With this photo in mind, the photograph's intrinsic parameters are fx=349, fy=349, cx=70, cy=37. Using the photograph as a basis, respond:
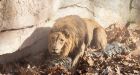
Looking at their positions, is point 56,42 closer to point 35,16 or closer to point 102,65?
point 35,16

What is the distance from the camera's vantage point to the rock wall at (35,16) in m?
7.38

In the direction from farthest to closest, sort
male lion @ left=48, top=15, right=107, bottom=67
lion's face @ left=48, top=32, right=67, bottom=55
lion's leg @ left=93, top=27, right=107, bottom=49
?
1. lion's leg @ left=93, top=27, right=107, bottom=49
2. male lion @ left=48, top=15, right=107, bottom=67
3. lion's face @ left=48, top=32, right=67, bottom=55

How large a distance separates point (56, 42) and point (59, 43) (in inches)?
3.0

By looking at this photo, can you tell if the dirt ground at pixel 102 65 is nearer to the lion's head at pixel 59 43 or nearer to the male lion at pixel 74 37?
the male lion at pixel 74 37

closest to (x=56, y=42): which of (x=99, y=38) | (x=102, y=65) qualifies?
(x=102, y=65)

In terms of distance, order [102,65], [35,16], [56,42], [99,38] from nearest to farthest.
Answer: [56,42], [35,16], [102,65], [99,38]

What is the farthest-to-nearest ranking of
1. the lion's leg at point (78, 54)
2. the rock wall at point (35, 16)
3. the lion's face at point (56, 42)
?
the lion's leg at point (78, 54), the lion's face at point (56, 42), the rock wall at point (35, 16)

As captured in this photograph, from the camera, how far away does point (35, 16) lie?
7.82 meters

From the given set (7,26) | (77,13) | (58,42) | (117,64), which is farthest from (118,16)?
(7,26)

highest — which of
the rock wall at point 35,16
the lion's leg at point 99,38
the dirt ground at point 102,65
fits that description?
the rock wall at point 35,16

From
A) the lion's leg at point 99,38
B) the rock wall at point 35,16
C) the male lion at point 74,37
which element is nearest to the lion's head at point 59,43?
the male lion at point 74,37

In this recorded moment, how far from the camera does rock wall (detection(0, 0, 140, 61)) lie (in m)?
7.38

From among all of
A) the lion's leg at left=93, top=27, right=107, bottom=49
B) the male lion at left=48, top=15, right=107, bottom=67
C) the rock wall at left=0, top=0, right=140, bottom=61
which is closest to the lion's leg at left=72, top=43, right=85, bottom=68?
the male lion at left=48, top=15, right=107, bottom=67

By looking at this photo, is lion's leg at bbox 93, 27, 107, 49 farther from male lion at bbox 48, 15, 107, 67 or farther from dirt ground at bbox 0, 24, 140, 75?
dirt ground at bbox 0, 24, 140, 75
